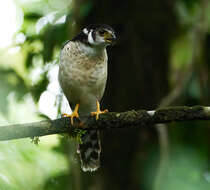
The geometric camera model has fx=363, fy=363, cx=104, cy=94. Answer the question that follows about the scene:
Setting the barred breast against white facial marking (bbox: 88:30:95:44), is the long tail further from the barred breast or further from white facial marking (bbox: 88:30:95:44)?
white facial marking (bbox: 88:30:95:44)

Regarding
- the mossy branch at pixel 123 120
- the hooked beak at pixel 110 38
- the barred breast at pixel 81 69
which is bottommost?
the mossy branch at pixel 123 120

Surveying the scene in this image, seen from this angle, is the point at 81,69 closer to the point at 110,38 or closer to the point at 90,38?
the point at 90,38

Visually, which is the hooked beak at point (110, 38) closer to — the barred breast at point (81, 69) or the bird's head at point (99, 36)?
the bird's head at point (99, 36)

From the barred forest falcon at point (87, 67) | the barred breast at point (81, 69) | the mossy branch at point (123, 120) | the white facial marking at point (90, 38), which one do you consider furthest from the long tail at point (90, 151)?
the mossy branch at point (123, 120)

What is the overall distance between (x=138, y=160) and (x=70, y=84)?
47.9 inches

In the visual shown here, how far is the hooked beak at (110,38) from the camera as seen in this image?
4129 mm

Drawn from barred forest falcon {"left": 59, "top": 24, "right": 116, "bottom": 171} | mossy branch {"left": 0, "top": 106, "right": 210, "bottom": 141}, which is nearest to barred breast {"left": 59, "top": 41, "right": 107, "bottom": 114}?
barred forest falcon {"left": 59, "top": 24, "right": 116, "bottom": 171}

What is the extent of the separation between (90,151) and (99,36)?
56.1 inches

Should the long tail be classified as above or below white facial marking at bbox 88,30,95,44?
below

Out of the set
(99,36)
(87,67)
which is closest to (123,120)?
(87,67)

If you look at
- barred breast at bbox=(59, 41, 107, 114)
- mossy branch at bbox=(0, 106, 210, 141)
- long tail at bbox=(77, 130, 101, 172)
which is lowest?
long tail at bbox=(77, 130, 101, 172)

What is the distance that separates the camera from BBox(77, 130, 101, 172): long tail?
174 inches

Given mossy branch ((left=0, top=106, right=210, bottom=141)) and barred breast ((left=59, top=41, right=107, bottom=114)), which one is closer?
mossy branch ((left=0, top=106, right=210, bottom=141))

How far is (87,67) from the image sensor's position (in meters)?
4.27
